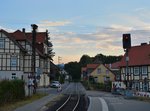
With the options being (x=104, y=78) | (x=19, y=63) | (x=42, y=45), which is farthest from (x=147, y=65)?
(x=104, y=78)

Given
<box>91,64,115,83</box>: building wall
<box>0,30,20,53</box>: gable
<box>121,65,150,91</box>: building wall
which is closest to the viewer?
<box>121,65,150,91</box>: building wall

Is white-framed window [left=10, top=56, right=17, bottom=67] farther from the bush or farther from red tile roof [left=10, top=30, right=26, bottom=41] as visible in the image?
the bush

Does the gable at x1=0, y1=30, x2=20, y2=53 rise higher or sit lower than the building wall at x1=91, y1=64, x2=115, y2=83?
higher

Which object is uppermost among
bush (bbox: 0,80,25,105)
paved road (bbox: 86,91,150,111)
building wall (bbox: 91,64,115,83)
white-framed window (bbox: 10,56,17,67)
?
white-framed window (bbox: 10,56,17,67)

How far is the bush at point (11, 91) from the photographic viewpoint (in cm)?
2952

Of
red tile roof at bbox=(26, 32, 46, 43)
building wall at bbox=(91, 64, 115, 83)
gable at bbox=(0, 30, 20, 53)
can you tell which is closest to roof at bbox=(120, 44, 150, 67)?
gable at bbox=(0, 30, 20, 53)

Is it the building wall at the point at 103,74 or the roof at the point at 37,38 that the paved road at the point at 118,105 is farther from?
the building wall at the point at 103,74

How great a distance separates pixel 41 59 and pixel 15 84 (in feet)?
185

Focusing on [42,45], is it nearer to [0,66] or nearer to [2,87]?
[0,66]

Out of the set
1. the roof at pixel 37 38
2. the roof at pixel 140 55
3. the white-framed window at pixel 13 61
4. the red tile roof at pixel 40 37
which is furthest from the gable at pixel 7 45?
the roof at pixel 140 55

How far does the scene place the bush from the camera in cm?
2952

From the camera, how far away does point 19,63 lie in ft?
244

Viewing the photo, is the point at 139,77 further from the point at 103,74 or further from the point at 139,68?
the point at 103,74

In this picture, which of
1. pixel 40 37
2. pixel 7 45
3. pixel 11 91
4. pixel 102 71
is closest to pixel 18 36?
pixel 7 45
